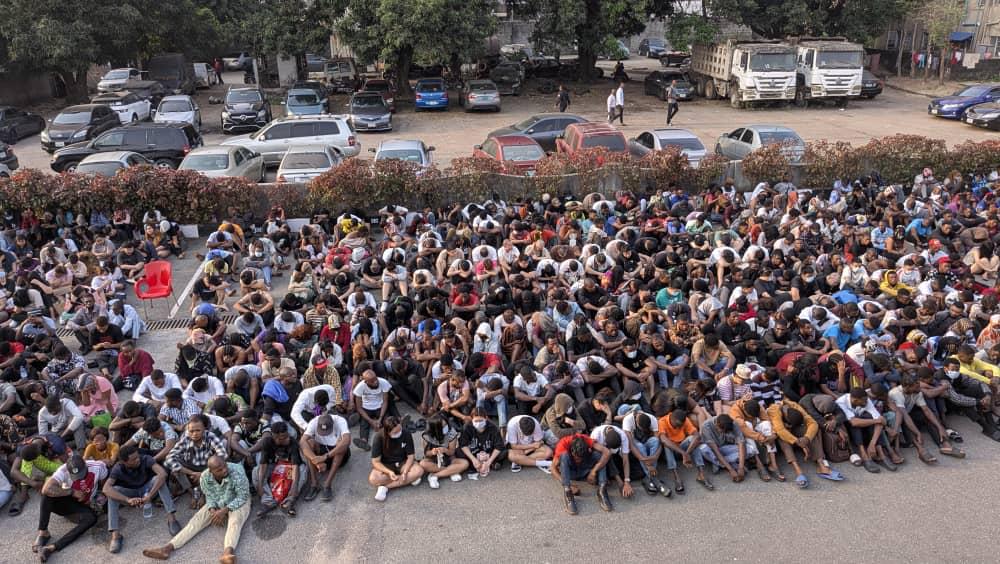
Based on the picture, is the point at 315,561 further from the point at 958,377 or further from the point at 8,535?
the point at 958,377

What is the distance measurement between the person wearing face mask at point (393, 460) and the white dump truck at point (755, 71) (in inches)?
988

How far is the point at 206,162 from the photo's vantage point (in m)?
16.7

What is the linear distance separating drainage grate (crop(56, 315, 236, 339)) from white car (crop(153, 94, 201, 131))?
15300mm

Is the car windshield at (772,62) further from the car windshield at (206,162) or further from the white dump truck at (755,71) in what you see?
the car windshield at (206,162)

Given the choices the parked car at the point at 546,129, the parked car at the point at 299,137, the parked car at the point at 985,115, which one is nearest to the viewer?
the parked car at the point at 299,137

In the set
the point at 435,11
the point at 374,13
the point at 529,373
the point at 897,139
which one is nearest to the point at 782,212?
the point at 897,139

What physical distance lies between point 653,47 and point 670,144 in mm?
43623

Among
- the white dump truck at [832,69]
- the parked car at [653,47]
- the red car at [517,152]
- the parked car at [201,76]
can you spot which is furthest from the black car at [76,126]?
the parked car at [653,47]

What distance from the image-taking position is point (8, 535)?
6957mm

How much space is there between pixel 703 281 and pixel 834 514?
3999mm

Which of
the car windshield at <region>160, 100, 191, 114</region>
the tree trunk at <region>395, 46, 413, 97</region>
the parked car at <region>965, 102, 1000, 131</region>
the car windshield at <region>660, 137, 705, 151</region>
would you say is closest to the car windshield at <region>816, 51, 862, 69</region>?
the parked car at <region>965, 102, 1000, 131</region>

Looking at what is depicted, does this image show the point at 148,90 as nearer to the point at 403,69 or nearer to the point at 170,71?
the point at 170,71

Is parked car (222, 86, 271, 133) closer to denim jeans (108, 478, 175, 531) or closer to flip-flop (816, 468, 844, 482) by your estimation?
denim jeans (108, 478, 175, 531)

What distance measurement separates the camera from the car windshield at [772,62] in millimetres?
28469
